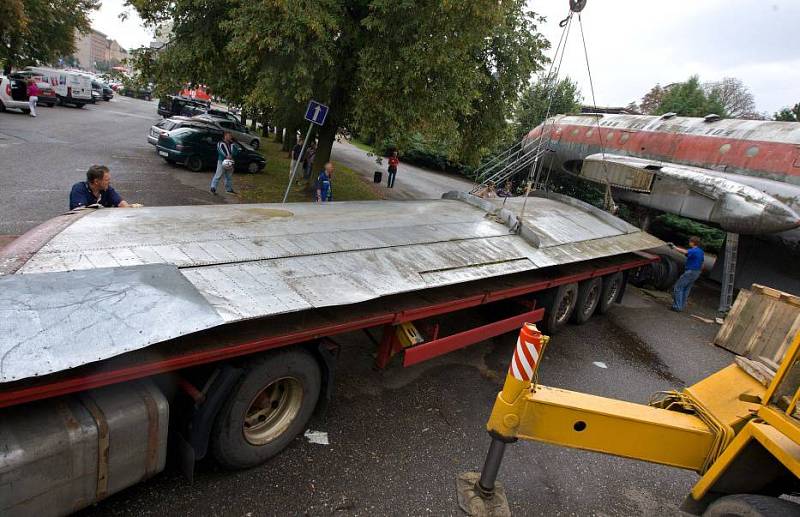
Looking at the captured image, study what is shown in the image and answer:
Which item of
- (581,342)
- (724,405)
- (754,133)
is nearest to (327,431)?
(724,405)

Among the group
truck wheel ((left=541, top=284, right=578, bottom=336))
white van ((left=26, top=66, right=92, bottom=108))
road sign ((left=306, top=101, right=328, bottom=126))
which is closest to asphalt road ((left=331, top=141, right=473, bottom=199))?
road sign ((left=306, top=101, right=328, bottom=126))

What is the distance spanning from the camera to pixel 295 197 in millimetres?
15984

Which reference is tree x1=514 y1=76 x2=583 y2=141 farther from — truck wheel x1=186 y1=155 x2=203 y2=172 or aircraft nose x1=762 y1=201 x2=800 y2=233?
truck wheel x1=186 y1=155 x2=203 y2=172

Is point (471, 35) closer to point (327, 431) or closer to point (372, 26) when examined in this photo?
point (372, 26)

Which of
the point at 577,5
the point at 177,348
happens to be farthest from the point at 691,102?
the point at 177,348

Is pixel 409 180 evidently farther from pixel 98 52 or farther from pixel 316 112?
pixel 98 52

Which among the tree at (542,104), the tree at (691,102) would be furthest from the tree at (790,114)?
the tree at (542,104)

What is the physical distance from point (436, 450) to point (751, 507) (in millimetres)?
2686

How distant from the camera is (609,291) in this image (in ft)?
33.7

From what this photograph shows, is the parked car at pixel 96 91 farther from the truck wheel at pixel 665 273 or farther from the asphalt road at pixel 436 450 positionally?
the truck wheel at pixel 665 273

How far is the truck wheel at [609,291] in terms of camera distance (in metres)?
10.1

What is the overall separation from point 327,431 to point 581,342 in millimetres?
5800

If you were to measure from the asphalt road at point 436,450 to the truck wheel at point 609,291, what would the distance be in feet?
1.10

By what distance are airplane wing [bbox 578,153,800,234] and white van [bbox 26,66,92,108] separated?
104ft
